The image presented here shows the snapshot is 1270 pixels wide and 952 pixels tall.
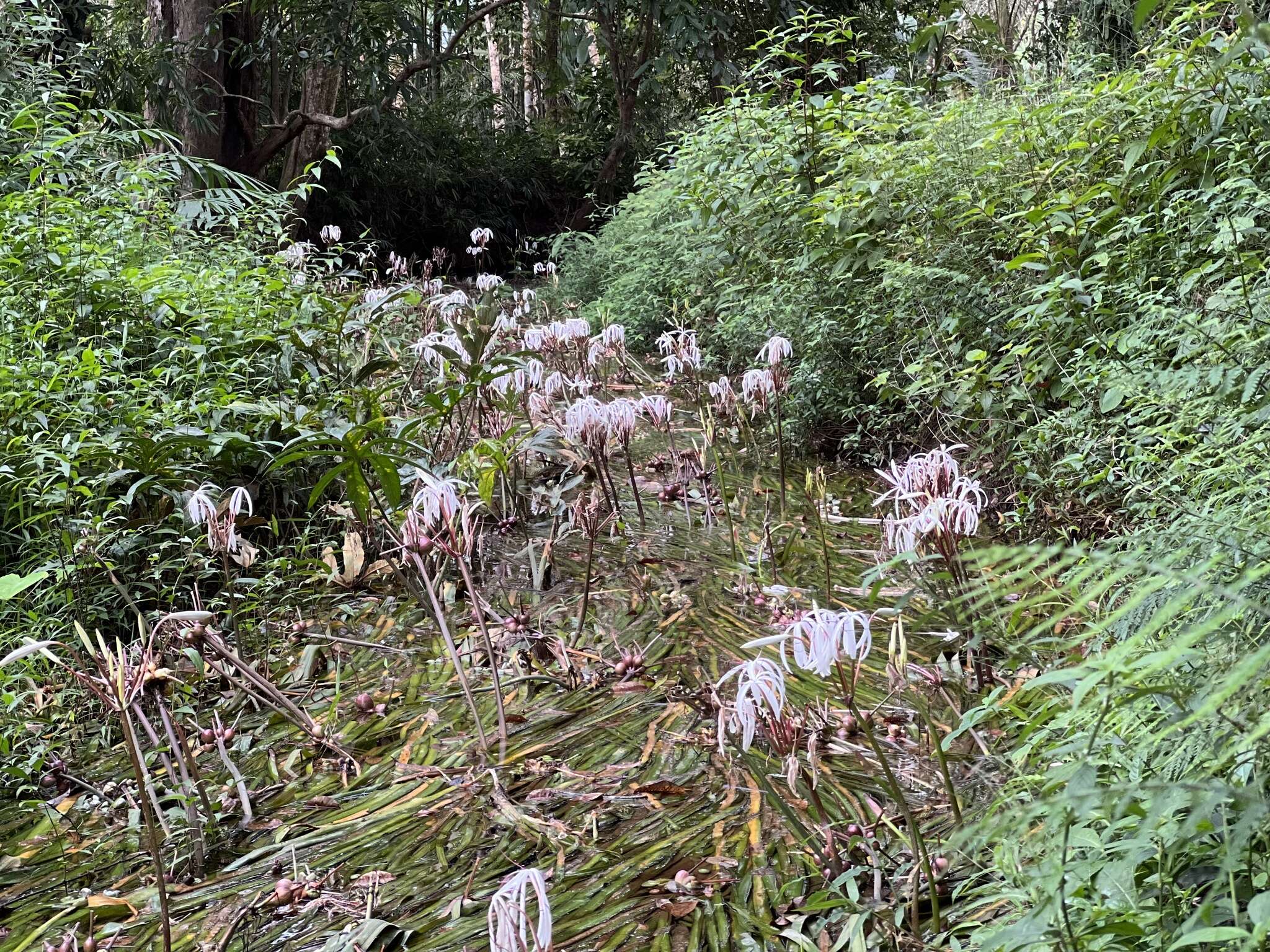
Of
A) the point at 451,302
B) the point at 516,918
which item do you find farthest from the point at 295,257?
the point at 516,918

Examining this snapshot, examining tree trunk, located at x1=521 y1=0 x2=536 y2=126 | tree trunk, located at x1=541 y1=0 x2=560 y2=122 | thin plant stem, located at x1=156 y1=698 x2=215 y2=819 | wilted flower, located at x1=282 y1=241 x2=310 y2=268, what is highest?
tree trunk, located at x1=521 y1=0 x2=536 y2=126

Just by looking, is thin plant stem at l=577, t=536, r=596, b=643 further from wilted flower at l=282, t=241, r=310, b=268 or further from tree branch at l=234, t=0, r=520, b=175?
tree branch at l=234, t=0, r=520, b=175

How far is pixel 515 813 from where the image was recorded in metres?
1.64

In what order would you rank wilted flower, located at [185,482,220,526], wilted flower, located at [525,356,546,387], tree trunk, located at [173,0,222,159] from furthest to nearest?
tree trunk, located at [173,0,222,159] → wilted flower, located at [525,356,546,387] → wilted flower, located at [185,482,220,526]

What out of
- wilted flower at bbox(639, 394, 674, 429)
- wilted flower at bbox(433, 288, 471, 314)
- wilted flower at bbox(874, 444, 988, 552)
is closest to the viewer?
wilted flower at bbox(874, 444, 988, 552)

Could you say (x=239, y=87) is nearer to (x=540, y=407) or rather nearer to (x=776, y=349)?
(x=540, y=407)

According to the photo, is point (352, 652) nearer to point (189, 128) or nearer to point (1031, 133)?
point (1031, 133)

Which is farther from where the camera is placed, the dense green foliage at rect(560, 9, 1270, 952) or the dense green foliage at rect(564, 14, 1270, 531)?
the dense green foliage at rect(564, 14, 1270, 531)

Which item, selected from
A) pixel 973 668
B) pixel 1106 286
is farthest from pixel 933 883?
pixel 1106 286

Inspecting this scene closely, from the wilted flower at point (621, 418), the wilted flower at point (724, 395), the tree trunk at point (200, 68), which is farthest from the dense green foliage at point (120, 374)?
the tree trunk at point (200, 68)

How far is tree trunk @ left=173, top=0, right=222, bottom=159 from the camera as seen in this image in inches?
275

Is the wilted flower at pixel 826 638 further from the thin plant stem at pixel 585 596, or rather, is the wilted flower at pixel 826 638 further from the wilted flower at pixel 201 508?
the wilted flower at pixel 201 508

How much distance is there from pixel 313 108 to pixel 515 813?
26.4 feet

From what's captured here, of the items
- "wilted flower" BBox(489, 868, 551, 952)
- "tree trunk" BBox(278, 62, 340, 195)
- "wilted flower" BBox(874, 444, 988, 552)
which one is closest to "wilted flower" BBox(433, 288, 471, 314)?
"wilted flower" BBox(874, 444, 988, 552)
